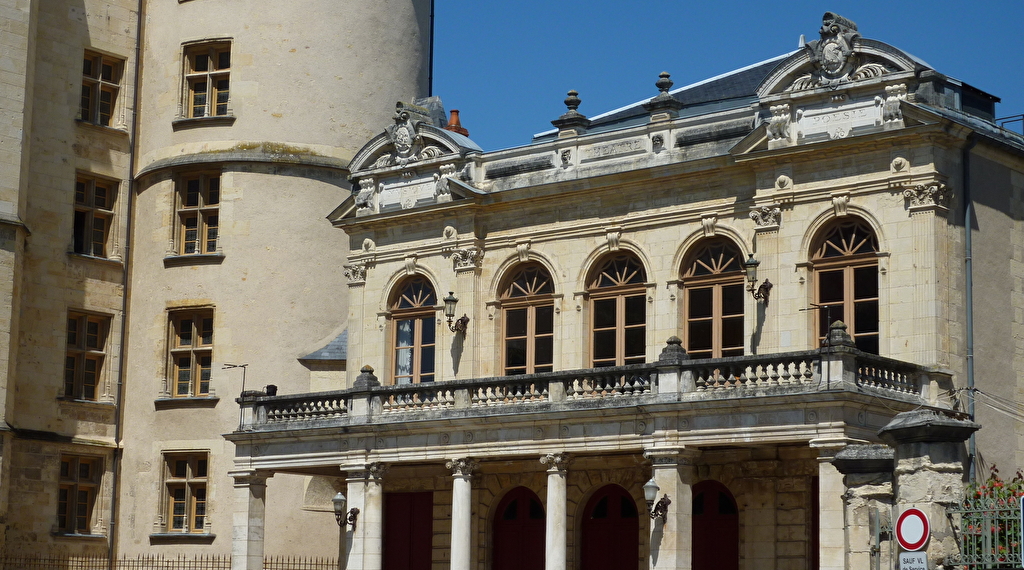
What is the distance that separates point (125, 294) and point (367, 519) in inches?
432

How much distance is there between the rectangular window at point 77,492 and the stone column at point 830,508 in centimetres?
1850

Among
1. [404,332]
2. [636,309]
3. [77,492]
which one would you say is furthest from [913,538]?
[77,492]

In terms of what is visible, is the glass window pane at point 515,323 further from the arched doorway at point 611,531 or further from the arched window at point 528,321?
the arched doorway at point 611,531

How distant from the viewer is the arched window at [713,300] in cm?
2800

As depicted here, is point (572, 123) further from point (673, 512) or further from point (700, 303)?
point (673, 512)

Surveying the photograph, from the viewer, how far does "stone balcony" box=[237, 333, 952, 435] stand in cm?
2380

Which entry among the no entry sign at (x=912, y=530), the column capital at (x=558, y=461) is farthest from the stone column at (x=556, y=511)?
the no entry sign at (x=912, y=530)

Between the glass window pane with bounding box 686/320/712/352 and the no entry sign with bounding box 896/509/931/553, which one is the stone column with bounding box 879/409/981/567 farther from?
the glass window pane with bounding box 686/320/712/352

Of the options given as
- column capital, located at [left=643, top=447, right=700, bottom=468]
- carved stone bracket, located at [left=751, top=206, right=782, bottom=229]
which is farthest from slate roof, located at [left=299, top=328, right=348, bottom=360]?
column capital, located at [left=643, top=447, right=700, bottom=468]

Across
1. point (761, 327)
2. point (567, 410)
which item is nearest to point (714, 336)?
point (761, 327)

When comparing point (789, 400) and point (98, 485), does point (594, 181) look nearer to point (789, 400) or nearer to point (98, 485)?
point (789, 400)

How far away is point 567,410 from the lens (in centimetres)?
2602

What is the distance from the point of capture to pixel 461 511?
2764cm

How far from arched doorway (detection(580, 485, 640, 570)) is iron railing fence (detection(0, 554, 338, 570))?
735 centimetres
